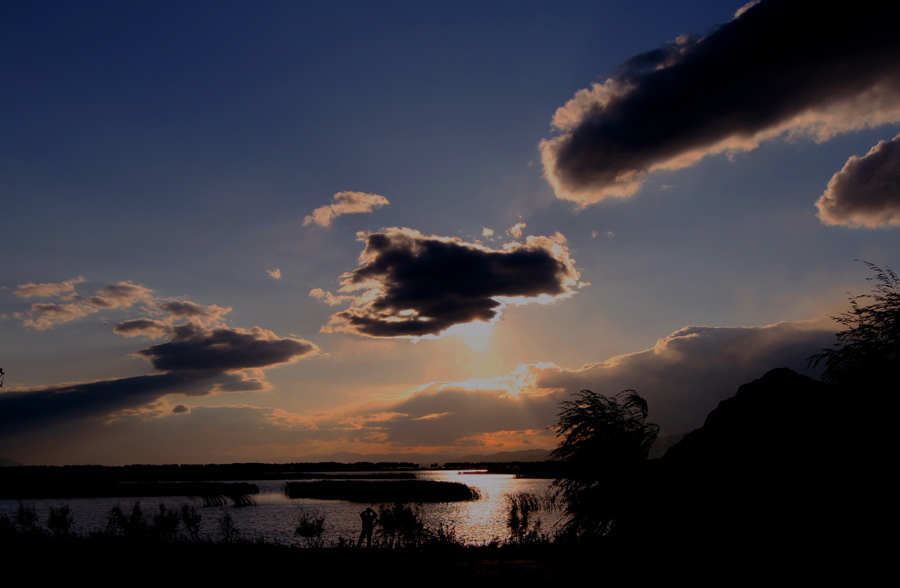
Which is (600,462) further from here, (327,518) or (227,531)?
(327,518)

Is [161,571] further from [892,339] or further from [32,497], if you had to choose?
[32,497]

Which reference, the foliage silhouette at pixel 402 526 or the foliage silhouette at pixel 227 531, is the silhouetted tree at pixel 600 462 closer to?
the foliage silhouette at pixel 402 526

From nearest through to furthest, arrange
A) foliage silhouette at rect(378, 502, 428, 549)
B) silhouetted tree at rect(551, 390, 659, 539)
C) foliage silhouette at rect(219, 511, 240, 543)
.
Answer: silhouetted tree at rect(551, 390, 659, 539), foliage silhouette at rect(219, 511, 240, 543), foliage silhouette at rect(378, 502, 428, 549)

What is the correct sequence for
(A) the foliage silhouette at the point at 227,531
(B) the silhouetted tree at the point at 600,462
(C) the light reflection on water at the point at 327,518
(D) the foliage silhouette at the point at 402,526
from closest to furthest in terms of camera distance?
(B) the silhouetted tree at the point at 600,462 < (A) the foliage silhouette at the point at 227,531 < (D) the foliage silhouette at the point at 402,526 < (C) the light reflection on water at the point at 327,518

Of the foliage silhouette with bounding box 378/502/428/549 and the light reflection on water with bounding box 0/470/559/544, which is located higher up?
the foliage silhouette with bounding box 378/502/428/549

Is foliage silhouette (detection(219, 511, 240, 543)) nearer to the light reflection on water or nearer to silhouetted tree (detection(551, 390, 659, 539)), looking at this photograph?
the light reflection on water

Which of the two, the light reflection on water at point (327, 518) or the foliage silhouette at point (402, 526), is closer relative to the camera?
the foliage silhouette at point (402, 526)

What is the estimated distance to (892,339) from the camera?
19.5 metres

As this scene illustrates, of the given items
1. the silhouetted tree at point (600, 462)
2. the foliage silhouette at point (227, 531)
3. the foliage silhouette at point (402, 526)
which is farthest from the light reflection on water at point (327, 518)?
the silhouetted tree at point (600, 462)

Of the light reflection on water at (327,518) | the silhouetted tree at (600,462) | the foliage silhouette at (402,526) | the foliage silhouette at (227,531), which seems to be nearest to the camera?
the silhouetted tree at (600,462)

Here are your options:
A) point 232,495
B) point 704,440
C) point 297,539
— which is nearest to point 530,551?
point 704,440

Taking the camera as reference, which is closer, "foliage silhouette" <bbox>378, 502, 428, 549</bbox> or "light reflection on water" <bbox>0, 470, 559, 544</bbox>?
"foliage silhouette" <bbox>378, 502, 428, 549</bbox>

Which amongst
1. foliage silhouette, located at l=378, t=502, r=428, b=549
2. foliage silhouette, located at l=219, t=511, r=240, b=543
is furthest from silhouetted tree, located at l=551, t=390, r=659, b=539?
foliage silhouette, located at l=219, t=511, r=240, b=543

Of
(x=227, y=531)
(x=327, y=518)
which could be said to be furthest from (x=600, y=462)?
(x=327, y=518)
